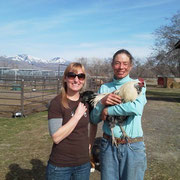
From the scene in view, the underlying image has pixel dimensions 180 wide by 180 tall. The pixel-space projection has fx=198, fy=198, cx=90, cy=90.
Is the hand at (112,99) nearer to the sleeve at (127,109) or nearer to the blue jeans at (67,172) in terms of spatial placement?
the sleeve at (127,109)

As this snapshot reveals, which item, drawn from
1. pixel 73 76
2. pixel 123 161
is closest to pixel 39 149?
pixel 123 161

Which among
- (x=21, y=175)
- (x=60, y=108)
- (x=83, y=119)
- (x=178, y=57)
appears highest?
(x=178, y=57)

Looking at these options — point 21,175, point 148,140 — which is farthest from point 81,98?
point 148,140

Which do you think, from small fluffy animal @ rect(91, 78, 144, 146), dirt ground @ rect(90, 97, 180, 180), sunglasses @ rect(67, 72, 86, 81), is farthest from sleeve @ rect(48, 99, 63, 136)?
dirt ground @ rect(90, 97, 180, 180)

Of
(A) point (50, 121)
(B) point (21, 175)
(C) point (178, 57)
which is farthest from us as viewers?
(C) point (178, 57)

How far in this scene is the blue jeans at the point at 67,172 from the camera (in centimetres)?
192

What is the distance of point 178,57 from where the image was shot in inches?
886

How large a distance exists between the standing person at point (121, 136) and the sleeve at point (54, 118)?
0.44 meters

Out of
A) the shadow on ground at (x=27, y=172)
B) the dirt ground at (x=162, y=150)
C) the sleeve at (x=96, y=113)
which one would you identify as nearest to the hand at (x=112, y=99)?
the sleeve at (x=96, y=113)

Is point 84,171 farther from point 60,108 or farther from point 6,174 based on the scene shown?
point 6,174

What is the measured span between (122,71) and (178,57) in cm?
2286

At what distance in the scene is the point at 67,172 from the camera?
1.95m

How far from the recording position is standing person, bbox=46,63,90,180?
186cm

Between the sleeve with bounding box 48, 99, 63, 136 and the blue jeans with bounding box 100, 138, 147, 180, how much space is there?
0.60m
